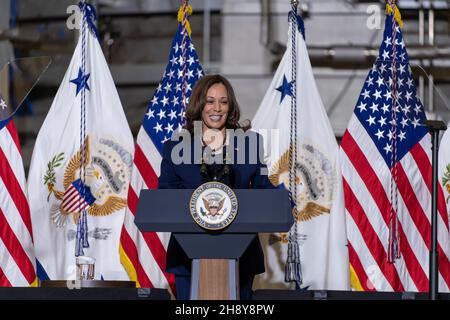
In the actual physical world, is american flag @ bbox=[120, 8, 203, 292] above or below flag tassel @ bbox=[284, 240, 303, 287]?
above

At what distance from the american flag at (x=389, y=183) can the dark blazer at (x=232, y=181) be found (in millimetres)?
2164

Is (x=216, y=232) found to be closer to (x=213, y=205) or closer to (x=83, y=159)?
(x=213, y=205)

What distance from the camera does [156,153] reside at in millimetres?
5996

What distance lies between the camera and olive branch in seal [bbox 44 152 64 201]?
594cm

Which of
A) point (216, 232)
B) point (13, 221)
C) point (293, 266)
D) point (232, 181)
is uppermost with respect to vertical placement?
point (13, 221)

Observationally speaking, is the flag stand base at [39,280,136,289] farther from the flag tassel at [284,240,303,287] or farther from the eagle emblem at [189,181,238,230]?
the eagle emblem at [189,181,238,230]

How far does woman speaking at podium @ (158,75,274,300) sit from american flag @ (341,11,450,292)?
2173 millimetres

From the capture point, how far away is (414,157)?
5.96 meters

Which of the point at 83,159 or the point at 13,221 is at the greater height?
the point at 83,159

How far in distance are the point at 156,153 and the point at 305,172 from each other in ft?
2.77

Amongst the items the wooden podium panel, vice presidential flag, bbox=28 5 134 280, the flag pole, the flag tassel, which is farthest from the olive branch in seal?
the wooden podium panel

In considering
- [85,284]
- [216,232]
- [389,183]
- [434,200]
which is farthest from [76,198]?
[216,232]
